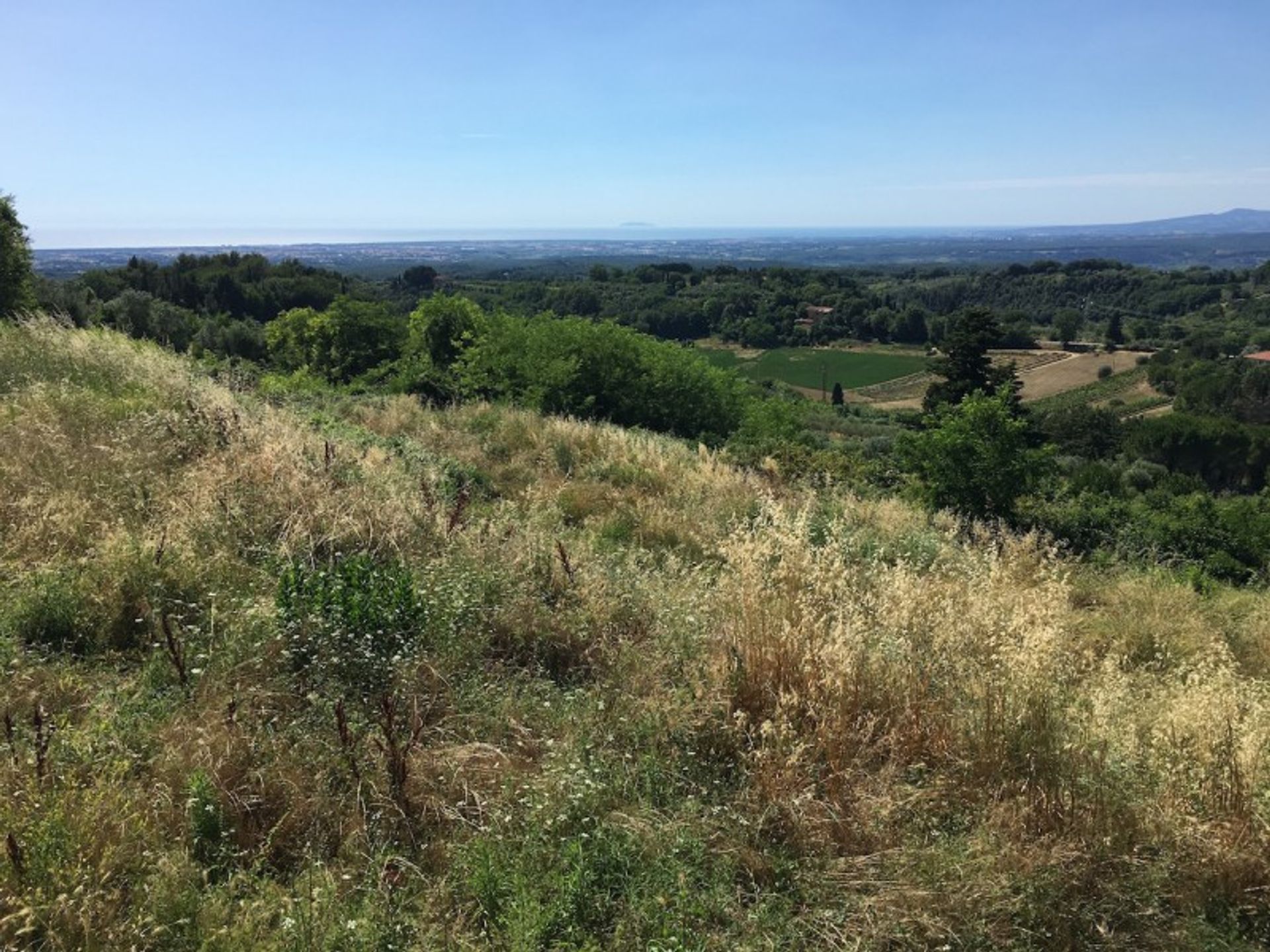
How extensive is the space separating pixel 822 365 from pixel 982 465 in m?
82.5

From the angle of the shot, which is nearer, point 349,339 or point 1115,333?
point 349,339

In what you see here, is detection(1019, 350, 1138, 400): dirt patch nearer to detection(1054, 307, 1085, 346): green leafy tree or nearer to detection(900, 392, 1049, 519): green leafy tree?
detection(1054, 307, 1085, 346): green leafy tree

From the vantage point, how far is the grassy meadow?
7.62 ft

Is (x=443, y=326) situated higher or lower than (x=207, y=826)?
higher

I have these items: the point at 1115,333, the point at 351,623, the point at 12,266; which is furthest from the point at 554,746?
the point at 1115,333

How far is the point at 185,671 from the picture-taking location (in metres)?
3.31

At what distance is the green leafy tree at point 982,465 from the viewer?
533 inches

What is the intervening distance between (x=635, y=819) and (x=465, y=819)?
0.63 meters

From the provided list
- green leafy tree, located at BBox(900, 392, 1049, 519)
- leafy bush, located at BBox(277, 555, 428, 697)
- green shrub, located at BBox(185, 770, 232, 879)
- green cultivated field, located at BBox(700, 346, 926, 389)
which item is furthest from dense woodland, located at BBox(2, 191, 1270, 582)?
green shrub, located at BBox(185, 770, 232, 879)

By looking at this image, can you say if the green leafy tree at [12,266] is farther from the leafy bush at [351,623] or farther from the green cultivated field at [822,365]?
the green cultivated field at [822,365]

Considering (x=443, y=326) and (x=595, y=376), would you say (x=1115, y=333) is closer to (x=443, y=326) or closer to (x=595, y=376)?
(x=443, y=326)

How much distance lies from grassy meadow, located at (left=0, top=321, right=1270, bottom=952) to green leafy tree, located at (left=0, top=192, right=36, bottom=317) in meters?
20.7

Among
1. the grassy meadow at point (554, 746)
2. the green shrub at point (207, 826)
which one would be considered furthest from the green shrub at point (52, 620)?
the green shrub at point (207, 826)

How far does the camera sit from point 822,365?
92938 mm
